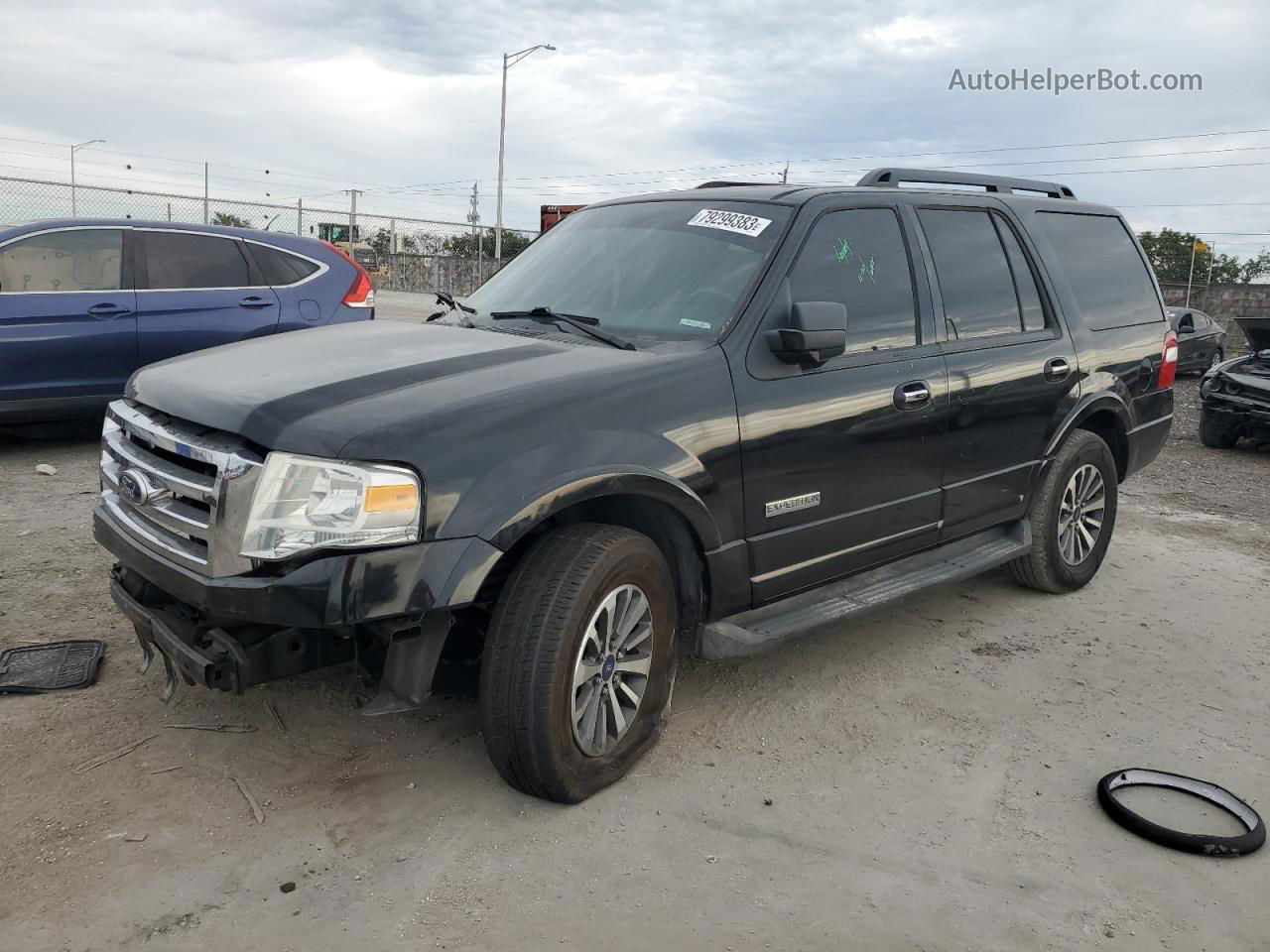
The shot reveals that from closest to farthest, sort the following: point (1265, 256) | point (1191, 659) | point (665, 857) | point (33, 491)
→ 1. point (665, 857)
2. point (1191, 659)
3. point (33, 491)
4. point (1265, 256)

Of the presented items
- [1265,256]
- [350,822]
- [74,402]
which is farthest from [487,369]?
[1265,256]

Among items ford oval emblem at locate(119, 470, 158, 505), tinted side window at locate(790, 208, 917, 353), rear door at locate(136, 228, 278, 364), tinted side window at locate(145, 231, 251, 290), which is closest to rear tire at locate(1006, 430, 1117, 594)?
tinted side window at locate(790, 208, 917, 353)

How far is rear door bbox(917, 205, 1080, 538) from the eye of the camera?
427cm

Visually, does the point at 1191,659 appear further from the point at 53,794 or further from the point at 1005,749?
the point at 53,794

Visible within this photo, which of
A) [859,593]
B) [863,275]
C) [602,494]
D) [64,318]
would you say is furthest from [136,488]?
[64,318]

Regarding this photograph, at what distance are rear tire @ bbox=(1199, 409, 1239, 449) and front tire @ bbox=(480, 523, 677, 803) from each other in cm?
944

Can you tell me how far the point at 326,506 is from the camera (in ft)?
8.61

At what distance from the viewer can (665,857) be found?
2834mm

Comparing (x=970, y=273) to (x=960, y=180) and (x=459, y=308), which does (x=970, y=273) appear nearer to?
(x=960, y=180)

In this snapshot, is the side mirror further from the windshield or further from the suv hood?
the suv hood

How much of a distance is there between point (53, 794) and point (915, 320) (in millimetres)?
3392

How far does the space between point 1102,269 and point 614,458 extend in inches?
141

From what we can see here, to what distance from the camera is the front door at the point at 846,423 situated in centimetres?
348

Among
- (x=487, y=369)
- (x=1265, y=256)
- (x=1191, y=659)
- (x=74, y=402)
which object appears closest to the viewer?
(x=487, y=369)
